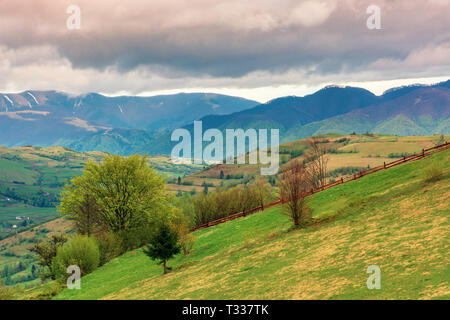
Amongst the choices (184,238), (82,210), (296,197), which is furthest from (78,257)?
(296,197)

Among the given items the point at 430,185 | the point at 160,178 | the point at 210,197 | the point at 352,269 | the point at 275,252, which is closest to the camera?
the point at 352,269

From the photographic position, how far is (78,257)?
190 feet

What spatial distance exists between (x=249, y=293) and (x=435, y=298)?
1349 centimetres

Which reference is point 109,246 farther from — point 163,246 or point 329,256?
point 329,256

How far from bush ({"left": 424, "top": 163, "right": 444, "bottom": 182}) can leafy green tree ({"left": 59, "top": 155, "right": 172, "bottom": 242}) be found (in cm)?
4499

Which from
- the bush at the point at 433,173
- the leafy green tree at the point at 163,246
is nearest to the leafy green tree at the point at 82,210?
the leafy green tree at the point at 163,246

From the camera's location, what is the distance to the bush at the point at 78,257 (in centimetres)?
5639

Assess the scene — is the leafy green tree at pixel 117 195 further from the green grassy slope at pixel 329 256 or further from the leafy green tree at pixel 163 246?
the leafy green tree at pixel 163 246

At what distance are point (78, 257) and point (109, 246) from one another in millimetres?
9277

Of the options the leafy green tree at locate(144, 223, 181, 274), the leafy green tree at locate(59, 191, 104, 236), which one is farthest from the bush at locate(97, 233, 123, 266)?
the leafy green tree at locate(144, 223, 181, 274)

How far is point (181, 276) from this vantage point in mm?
42594

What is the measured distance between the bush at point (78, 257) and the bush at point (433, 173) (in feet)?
158
